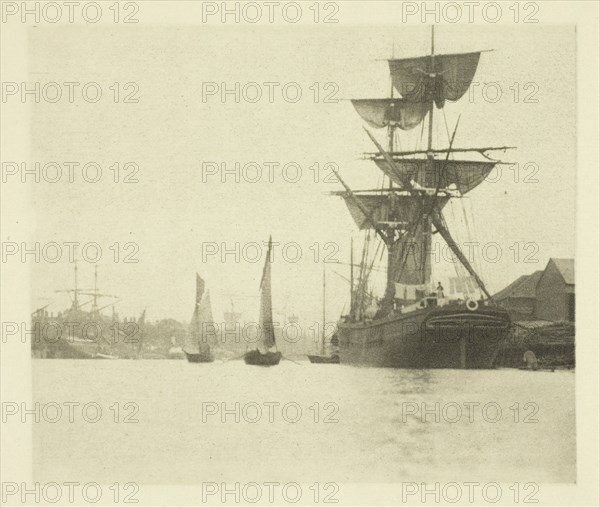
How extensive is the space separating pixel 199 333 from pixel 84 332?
2.11 ft

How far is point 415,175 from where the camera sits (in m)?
5.12

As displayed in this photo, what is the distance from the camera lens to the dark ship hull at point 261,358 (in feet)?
15.3

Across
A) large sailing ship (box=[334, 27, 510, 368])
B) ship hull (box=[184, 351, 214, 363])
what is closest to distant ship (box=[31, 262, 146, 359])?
ship hull (box=[184, 351, 214, 363])

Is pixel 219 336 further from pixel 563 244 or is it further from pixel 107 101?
pixel 563 244

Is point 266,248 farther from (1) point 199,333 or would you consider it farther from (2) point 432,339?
(2) point 432,339

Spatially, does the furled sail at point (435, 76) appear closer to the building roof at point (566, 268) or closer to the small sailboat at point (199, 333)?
the building roof at point (566, 268)

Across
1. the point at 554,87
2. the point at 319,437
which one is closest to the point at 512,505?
the point at 319,437

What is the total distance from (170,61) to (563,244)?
241 centimetres

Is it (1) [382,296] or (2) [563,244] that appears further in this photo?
(1) [382,296]

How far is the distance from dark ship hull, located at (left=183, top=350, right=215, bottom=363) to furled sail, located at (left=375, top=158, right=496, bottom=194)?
1.45 metres

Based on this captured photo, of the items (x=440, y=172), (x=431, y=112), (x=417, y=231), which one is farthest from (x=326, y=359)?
(x=431, y=112)

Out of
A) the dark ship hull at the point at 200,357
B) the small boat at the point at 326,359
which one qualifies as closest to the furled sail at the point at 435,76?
the small boat at the point at 326,359

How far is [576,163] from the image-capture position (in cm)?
479

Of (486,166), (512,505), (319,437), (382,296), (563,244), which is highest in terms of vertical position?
(486,166)
